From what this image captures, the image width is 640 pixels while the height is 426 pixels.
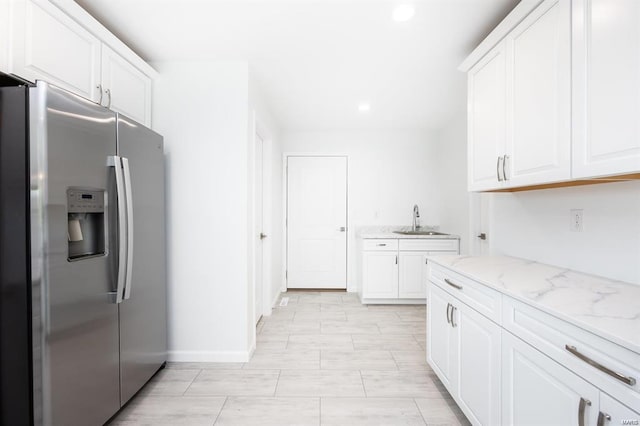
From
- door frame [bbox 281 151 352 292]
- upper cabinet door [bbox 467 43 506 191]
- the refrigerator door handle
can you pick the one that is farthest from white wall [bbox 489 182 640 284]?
door frame [bbox 281 151 352 292]

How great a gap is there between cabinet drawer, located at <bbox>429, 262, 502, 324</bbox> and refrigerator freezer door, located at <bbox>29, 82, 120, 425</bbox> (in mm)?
1909

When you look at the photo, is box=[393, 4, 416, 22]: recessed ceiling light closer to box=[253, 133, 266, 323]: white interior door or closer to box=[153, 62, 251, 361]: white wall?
box=[153, 62, 251, 361]: white wall

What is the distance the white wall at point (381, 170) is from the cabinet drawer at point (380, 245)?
2.10 ft

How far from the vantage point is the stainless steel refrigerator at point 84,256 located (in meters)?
1.23

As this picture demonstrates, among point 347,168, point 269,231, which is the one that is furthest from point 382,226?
point 269,231

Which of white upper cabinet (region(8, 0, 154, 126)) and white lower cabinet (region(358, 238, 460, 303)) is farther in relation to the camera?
white lower cabinet (region(358, 238, 460, 303))

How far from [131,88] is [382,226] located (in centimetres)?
350

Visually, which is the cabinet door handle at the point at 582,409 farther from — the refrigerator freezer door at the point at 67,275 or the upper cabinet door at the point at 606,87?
the refrigerator freezer door at the point at 67,275

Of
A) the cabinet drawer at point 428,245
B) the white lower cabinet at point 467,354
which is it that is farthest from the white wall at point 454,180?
the white lower cabinet at point 467,354

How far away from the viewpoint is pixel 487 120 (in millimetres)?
1996

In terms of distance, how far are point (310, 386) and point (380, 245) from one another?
2.19 meters

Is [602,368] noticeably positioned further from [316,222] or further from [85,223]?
[316,222]

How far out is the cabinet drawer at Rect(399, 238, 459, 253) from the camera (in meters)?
3.84

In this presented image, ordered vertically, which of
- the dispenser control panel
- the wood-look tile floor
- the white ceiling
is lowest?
the wood-look tile floor
